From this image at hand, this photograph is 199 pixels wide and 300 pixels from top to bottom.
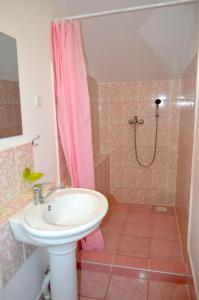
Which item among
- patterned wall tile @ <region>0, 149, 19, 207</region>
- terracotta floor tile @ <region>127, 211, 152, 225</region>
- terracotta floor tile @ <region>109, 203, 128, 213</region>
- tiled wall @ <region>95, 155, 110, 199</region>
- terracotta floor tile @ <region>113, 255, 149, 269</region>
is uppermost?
patterned wall tile @ <region>0, 149, 19, 207</region>

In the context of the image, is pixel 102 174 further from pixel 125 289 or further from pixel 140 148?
→ pixel 125 289

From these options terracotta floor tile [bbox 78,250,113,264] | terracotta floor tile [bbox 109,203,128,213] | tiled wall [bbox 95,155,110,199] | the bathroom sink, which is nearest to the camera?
the bathroom sink

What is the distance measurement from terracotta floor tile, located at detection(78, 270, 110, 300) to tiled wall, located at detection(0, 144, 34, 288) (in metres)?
0.68

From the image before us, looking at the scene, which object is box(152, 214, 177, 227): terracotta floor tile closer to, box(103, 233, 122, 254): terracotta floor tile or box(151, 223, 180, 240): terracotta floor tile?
box(151, 223, 180, 240): terracotta floor tile

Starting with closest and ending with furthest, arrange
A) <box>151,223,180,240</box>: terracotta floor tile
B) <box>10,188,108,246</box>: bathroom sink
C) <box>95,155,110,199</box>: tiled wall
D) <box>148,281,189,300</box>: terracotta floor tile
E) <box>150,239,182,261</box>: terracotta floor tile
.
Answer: <box>10,188,108,246</box>: bathroom sink → <box>148,281,189,300</box>: terracotta floor tile → <box>150,239,182,261</box>: terracotta floor tile → <box>151,223,180,240</box>: terracotta floor tile → <box>95,155,110,199</box>: tiled wall

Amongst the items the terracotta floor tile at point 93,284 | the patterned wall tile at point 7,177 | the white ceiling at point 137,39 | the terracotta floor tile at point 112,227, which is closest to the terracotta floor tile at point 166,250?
the terracotta floor tile at point 112,227

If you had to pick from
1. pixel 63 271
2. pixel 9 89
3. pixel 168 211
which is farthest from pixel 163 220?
pixel 9 89

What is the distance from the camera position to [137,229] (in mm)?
2471

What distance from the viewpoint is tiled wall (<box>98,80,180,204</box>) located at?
9.44ft

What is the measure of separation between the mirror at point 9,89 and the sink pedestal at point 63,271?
75 cm

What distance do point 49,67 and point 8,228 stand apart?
1.25 metres

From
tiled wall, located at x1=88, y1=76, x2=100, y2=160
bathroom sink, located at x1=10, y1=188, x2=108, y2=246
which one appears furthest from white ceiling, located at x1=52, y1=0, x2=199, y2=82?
bathroom sink, located at x1=10, y1=188, x2=108, y2=246

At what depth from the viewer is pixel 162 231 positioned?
7.96 ft

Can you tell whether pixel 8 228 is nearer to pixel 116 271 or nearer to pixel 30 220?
pixel 30 220
